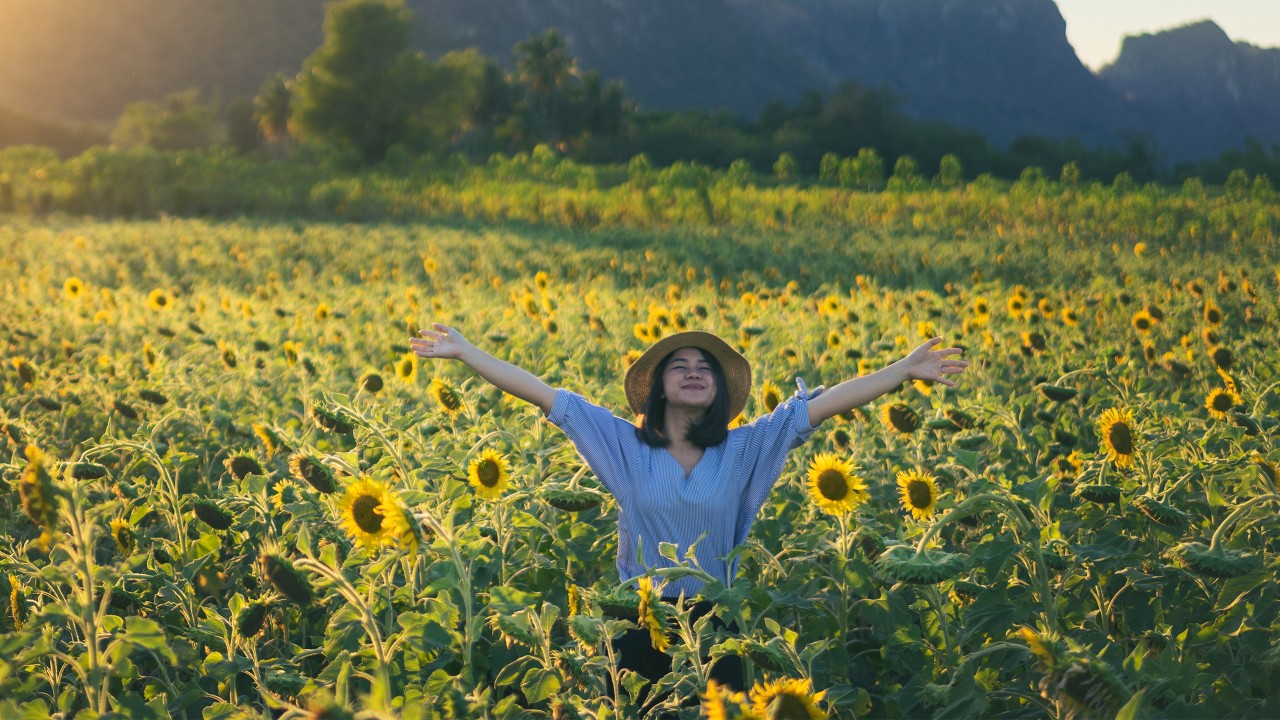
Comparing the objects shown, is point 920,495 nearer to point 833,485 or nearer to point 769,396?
point 833,485

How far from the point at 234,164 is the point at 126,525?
80.5 ft

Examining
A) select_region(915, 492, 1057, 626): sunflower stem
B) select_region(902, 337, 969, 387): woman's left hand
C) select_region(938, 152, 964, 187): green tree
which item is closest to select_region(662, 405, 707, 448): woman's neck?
select_region(902, 337, 969, 387): woman's left hand

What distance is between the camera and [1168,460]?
275cm

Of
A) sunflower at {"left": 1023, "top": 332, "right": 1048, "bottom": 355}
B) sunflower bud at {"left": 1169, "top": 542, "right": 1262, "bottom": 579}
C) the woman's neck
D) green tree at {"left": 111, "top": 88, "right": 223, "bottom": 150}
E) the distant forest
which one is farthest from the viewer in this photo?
green tree at {"left": 111, "top": 88, "right": 223, "bottom": 150}

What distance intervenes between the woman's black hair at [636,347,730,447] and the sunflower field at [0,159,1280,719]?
0.63ft

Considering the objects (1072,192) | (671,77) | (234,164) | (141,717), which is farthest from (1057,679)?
(671,77)

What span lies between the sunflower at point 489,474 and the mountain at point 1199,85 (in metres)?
161

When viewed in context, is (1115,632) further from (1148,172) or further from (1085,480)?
(1148,172)

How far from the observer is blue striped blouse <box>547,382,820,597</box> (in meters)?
2.51

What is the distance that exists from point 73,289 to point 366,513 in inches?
246

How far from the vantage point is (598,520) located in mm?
3139

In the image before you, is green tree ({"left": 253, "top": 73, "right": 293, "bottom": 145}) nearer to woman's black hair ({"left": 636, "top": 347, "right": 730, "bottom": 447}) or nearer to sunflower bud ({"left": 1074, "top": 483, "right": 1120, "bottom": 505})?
woman's black hair ({"left": 636, "top": 347, "right": 730, "bottom": 447})

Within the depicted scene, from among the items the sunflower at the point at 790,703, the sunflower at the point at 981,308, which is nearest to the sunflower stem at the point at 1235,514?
the sunflower at the point at 790,703

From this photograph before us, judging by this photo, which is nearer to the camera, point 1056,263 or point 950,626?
point 950,626
